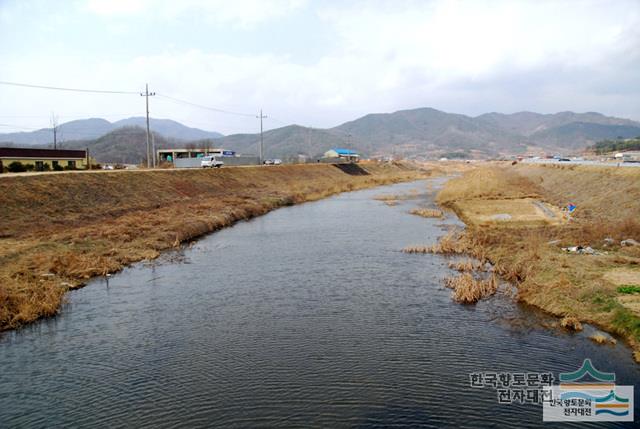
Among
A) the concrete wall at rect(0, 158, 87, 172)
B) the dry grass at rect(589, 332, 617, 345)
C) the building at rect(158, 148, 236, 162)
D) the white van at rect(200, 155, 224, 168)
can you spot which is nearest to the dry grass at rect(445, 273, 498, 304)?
the dry grass at rect(589, 332, 617, 345)

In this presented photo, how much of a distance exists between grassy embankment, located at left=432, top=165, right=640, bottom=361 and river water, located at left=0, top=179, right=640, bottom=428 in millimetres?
1313

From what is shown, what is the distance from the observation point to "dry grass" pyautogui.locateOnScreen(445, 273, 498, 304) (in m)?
17.7

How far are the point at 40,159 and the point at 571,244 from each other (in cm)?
6020

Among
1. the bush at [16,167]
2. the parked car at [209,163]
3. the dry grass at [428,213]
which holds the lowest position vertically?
the dry grass at [428,213]

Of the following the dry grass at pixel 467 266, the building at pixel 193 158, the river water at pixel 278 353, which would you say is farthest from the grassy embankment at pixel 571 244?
the building at pixel 193 158

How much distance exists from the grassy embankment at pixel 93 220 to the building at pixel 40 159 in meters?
16.8

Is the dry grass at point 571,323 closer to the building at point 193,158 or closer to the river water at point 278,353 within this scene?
the river water at point 278,353

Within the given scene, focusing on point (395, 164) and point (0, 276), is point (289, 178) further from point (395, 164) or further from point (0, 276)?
point (395, 164)

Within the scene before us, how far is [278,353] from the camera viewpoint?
1337cm

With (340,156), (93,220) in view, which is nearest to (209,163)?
(93,220)

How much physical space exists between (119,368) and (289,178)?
67621 millimetres

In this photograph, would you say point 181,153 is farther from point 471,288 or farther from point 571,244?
point 471,288

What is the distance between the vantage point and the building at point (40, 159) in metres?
53.6

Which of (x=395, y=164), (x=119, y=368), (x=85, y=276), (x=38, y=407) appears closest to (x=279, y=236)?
(x=85, y=276)
